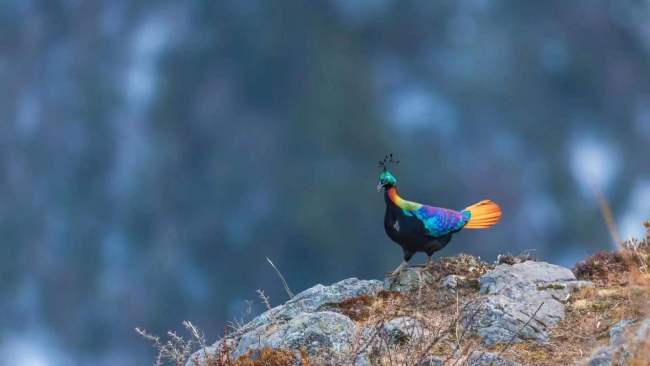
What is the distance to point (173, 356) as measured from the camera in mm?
7477

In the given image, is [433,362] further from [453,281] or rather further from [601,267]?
[601,267]

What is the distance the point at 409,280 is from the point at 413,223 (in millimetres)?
917

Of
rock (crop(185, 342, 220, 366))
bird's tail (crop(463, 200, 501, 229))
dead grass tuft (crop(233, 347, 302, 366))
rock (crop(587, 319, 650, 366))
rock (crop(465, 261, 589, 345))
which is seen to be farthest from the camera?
bird's tail (crop(463, 200, 501, 229))

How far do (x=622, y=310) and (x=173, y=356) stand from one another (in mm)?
5694

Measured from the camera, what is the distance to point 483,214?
12.6 metres

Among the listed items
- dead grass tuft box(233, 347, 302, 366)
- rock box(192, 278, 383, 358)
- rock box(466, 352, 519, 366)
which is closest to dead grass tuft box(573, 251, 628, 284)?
rock box(192, 278, 383, 358)

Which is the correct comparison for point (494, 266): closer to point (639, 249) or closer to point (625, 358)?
point (639, 249)

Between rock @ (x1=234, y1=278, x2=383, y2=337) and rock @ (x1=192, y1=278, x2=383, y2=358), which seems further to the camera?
rock @ (x1=234, y1=278, x2=383, y2=337)

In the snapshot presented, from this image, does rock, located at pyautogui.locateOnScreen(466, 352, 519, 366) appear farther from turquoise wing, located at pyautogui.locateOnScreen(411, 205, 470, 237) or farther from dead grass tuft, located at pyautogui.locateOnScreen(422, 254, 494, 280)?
dead grass tuft, located at pyautogui.locateOnScreen(422, 254, 494, 280)

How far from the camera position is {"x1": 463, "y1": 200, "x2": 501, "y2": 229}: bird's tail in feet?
40.9

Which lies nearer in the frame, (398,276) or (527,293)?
(527,293)

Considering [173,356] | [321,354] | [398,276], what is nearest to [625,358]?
[321,354]

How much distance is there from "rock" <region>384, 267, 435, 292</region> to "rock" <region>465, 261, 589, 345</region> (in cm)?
83

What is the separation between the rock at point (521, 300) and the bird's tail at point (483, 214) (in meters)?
0.68
